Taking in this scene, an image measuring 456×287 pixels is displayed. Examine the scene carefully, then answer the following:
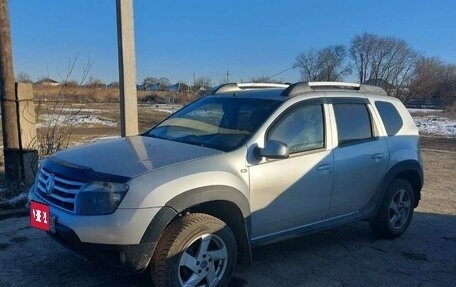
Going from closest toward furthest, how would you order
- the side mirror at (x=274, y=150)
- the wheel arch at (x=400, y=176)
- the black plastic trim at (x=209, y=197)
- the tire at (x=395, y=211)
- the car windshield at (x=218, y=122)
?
the black plastic trim at (x=209, y=197) → the side mirror at (x=274, y=150) → the car windshield at (x=218, y=122) → the wheel arch at (x=400, y=176) → the tire at (x=395, y=211)

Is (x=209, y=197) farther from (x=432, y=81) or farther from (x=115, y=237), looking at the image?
(x=432, y=81)

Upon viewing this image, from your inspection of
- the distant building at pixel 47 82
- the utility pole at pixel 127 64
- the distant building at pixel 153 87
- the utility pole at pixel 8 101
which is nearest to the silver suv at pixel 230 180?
the utility pole at pixel 127 64

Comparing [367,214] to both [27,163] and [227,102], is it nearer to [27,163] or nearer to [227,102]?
[227,102]

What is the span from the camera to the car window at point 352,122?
4984 millimetres

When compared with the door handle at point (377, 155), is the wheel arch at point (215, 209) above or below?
below

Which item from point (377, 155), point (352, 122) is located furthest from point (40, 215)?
point (377, 155)

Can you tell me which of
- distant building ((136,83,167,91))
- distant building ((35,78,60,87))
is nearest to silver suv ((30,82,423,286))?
distant building ((35,78,60,87))

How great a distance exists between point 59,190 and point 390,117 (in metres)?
3.91

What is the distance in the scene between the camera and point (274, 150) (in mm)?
4031

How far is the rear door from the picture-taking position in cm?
485

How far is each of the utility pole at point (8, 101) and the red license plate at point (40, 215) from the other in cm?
366

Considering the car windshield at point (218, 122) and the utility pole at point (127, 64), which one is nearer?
the car windshield at point (218, 122)

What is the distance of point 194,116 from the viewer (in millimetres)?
5090

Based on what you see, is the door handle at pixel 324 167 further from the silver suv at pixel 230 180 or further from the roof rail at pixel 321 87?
the roof rail at pixel 321 87
